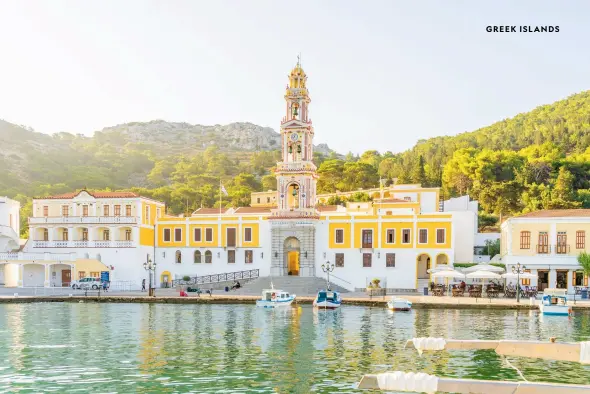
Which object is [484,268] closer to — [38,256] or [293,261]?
[293,261]

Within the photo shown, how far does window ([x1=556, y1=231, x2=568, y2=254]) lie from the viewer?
54.8 metres

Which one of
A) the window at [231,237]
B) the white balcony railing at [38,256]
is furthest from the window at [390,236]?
the white balcony railing at [38,256]

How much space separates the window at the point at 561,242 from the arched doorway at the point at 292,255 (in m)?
20.9

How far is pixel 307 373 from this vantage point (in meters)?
24.0

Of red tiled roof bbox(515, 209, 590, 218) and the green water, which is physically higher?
red tiled roof bbox(515, 209, 590, 218)

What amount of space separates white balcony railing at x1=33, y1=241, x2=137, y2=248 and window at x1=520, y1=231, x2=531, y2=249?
3160cm

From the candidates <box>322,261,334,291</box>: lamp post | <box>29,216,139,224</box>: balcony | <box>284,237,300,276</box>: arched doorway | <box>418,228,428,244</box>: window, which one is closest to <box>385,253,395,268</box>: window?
<box>418,228,428,244</box>: window

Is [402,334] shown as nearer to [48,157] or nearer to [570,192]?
[570,192]

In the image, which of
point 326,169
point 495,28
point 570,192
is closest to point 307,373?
point 495,28

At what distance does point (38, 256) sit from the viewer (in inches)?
2419

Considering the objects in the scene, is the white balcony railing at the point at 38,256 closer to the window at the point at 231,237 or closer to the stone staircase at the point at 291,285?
the window at the point at 231,237

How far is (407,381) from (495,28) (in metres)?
29.9

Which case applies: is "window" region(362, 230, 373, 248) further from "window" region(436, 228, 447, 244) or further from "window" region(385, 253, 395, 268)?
"window" region(436, 228, 447, 244)

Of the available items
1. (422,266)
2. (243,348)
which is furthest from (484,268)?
(243,348)
